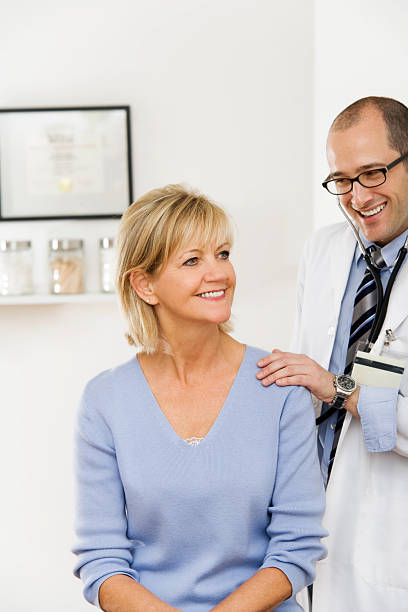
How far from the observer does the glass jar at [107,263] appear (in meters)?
2.36

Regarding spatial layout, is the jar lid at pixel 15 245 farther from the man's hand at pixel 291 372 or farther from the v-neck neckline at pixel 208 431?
the man's hand at pixel 291 372

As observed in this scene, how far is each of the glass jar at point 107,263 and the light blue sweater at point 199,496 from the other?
1.11 meters

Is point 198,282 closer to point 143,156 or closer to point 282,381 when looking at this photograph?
point 282,381

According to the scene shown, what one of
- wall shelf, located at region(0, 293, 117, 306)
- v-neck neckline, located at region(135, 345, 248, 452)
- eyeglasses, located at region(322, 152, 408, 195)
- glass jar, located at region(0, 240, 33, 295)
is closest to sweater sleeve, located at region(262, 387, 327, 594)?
v-neck neckline, located at region(135, 345, 248, 452)

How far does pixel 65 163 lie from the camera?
7.97 ft

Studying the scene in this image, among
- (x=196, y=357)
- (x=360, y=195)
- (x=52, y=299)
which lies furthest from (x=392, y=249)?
(x=52, y=299)

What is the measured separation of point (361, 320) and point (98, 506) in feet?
2.35

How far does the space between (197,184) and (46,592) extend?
1.61 metres

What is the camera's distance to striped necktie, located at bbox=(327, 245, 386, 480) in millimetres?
1556

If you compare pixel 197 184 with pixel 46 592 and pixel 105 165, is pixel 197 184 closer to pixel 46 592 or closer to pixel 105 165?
pixel 105 165

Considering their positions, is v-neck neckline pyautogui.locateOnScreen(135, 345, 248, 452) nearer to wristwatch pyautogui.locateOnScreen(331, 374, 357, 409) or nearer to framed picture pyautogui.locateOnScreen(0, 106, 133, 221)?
wristwatch pyautogui.locateOnScreen(331, 374, 357, 409)

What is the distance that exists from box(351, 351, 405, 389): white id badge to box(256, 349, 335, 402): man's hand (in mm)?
106

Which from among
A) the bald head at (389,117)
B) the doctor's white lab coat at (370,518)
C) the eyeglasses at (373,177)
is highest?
the bald head at (389,117)

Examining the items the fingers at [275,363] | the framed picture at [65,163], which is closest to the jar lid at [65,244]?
the framed picture at [65,163]
